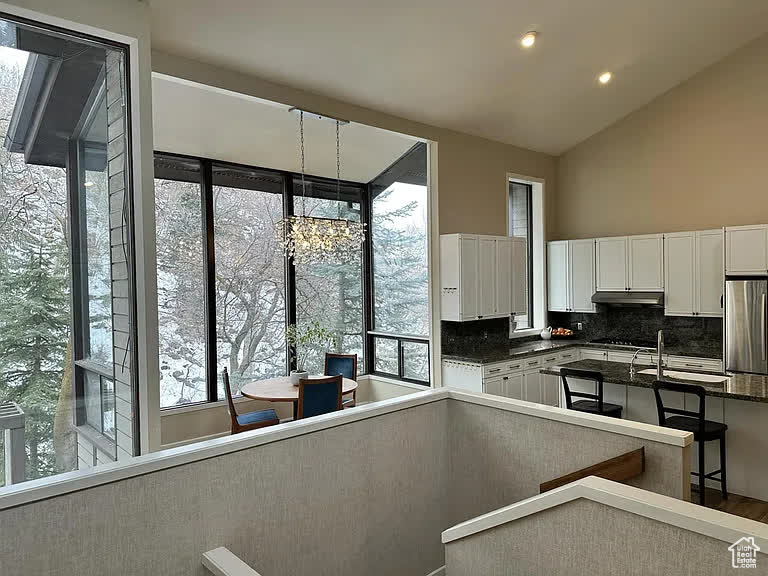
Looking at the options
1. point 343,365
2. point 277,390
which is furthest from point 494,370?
point 277,390

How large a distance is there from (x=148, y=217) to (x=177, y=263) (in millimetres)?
2008

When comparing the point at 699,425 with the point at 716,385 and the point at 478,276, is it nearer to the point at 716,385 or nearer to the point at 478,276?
the point at 716,385

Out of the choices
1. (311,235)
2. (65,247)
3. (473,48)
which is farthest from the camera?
(311,235)

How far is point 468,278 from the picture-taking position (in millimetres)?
5699

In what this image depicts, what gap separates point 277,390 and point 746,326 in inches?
180

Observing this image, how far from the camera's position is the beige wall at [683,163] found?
224 inches

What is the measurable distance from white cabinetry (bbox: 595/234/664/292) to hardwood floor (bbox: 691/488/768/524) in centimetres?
274

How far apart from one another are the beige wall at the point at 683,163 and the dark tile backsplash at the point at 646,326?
107 centimetres

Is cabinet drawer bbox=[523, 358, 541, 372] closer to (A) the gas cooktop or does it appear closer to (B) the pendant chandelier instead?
(A) the gas cooktop

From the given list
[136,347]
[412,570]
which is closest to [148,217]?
[136,347]

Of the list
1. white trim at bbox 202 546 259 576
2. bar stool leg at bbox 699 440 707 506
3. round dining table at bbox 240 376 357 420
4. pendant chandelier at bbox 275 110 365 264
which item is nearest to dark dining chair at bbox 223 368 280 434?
round dining table at bbox 240 376 357 420

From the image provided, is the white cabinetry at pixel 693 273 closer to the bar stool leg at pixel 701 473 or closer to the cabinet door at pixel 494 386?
the cabinet door at pixel 494 386

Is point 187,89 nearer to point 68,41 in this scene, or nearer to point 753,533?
point 68,41

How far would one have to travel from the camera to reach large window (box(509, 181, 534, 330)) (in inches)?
279
